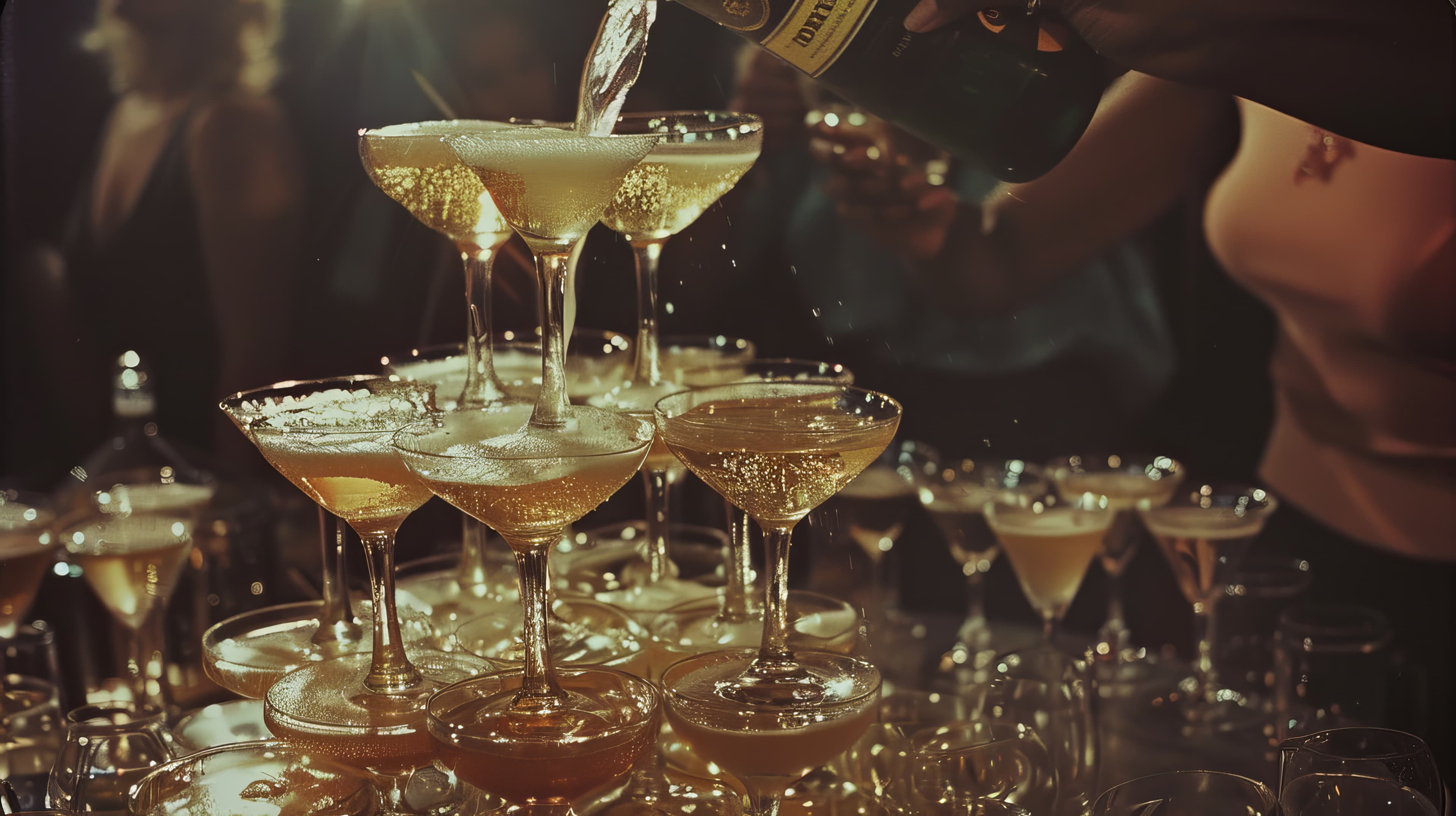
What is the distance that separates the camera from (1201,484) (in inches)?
68.6

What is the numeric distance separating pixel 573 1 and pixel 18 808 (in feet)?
3.18

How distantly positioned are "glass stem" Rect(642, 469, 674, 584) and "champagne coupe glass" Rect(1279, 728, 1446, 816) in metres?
0.55

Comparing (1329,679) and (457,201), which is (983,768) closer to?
(457,201)

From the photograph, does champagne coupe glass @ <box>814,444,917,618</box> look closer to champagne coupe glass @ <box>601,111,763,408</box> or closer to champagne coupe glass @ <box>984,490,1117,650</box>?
champagne coupe glass @ <box>984,490,1117,650</box>

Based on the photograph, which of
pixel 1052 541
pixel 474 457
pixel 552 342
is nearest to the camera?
pixel 474 457

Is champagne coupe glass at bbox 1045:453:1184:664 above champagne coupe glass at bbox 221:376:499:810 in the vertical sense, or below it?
below

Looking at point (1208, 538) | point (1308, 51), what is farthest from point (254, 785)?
point (1208, 538)

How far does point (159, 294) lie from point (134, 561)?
2.60 ft

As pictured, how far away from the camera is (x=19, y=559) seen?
1.28 metres

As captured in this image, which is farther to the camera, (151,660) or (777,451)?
(151,660)

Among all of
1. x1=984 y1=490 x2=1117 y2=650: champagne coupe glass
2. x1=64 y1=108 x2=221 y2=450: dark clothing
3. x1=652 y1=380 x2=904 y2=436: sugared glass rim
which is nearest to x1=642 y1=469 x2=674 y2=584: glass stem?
x1=652 y1=380 x2=904 y2=436: sugared glass rim

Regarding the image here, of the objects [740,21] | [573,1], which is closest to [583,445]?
[740,21]

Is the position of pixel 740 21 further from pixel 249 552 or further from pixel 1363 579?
pixel 1363 579

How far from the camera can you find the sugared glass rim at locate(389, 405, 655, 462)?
2.52 feet
